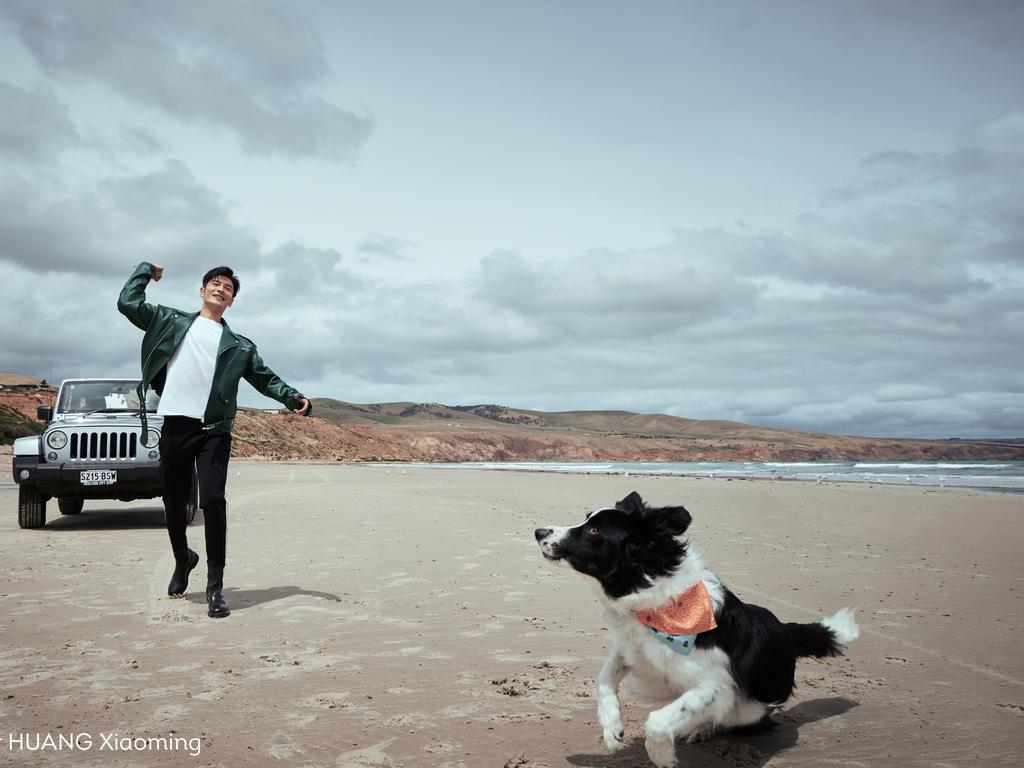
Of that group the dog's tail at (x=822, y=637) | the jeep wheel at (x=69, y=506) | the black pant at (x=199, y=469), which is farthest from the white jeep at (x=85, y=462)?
the dog's tail at (x=822, y=637)

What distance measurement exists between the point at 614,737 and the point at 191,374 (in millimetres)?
4410

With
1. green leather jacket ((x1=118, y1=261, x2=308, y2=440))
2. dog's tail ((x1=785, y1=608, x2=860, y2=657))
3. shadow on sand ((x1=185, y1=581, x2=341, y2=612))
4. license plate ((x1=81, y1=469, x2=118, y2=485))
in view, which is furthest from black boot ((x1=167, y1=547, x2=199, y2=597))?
license plate ((x1=81, y1=469, x2=118, y2=485))

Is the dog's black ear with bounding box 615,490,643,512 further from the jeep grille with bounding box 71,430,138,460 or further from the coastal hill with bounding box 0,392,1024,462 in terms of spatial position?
the coastal hill with bounding box 0,392,1024,462

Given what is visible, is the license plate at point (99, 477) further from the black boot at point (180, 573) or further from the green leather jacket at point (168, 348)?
the green leather jacket at point (168, 348)

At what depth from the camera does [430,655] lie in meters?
4.94

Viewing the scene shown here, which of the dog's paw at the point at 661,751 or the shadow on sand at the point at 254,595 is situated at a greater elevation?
the dog's paw at the point at 661,751

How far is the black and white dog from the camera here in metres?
3.49

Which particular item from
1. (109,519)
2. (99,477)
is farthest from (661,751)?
(109,519)

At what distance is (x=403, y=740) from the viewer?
3.52 metres

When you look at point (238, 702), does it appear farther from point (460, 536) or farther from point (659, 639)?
point (460, 536)

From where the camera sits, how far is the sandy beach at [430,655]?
11.6 feet

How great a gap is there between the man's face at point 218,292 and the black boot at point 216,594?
222 cm

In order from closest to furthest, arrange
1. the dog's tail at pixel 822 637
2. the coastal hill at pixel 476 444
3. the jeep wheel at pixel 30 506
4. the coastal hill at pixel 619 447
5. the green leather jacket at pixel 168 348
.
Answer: the dog's tail at pixel 822 637 < the green leather jacket at pixel 168 348 < the jeep wheel at pixel 30 506 < the coastal hill at pixel 476 444 < the coastal hill at pixel 619 447

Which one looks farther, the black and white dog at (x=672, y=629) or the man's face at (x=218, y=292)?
the man's face at (x=218, y=292)
